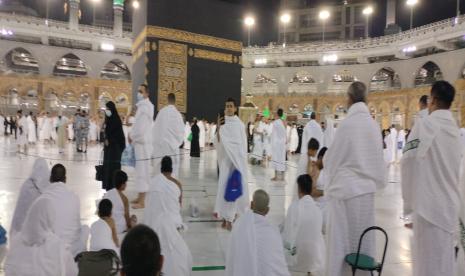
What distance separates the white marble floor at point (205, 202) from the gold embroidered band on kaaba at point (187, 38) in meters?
4.78

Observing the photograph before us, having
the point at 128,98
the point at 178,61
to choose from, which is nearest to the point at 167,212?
the point at 178,61

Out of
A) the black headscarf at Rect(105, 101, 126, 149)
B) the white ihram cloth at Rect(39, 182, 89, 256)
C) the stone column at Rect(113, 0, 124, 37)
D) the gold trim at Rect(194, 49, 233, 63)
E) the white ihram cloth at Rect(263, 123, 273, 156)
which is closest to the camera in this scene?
the white ihram cloth at Rect(39, 182, 89, 256)

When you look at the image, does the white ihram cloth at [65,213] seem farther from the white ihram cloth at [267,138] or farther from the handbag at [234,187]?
the white ihram cloth at [267,138]

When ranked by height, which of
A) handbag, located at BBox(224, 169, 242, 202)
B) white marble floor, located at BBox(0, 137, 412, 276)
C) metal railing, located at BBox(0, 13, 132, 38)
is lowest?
white marble floor, located at BBox(0, 137, 412, 276)

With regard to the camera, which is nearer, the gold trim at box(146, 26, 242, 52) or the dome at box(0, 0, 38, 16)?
the gold trim at box(146, 26, 242, 52)

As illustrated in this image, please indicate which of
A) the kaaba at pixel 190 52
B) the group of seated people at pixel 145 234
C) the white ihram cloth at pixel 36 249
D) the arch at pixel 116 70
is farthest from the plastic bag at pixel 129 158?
the arch at pixel 116 70

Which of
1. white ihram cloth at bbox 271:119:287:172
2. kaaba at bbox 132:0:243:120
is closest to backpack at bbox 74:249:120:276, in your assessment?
white ihram cloth at bbox 271:119:287:172

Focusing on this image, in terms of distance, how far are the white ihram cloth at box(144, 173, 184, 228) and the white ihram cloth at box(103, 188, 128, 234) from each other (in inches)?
19.9

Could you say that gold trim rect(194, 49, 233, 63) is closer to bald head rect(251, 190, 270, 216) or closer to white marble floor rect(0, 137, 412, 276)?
white marble floor rect(0, 137, 412, 276)

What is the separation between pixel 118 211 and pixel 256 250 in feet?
5.77

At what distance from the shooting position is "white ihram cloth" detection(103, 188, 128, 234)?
3445 mm

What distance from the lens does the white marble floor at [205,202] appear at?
10.9 ft

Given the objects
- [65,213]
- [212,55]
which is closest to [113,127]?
[65,213]

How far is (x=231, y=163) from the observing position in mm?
4219
